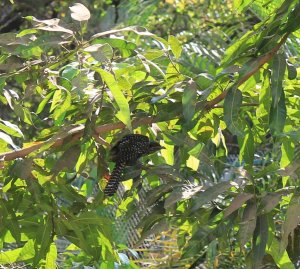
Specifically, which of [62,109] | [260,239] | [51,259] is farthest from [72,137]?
[260,239]

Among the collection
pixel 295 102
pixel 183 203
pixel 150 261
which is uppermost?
pixel 295 102

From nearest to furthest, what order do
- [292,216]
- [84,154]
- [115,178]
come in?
[292,216] < [115,178] < [84,154]

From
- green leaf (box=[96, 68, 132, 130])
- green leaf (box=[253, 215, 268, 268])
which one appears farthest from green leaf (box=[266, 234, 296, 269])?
green leaf (box=[96, 68, 132, 130])

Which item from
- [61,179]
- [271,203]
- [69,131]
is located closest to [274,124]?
[271,203]

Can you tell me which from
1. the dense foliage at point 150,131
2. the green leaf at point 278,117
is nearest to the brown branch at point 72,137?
the dense foliage at point 150,131

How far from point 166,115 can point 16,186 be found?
40cm

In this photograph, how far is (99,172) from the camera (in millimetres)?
1596

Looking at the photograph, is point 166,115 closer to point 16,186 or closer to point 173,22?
point 16,186

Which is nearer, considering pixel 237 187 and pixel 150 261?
pixel 237 187

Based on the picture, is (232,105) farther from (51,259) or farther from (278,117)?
(51,259)

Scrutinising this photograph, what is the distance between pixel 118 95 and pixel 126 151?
0.17m

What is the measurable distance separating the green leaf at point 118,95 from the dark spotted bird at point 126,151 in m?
0.14

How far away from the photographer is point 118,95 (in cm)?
133

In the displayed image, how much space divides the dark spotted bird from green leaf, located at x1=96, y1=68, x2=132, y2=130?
0.46 ft
